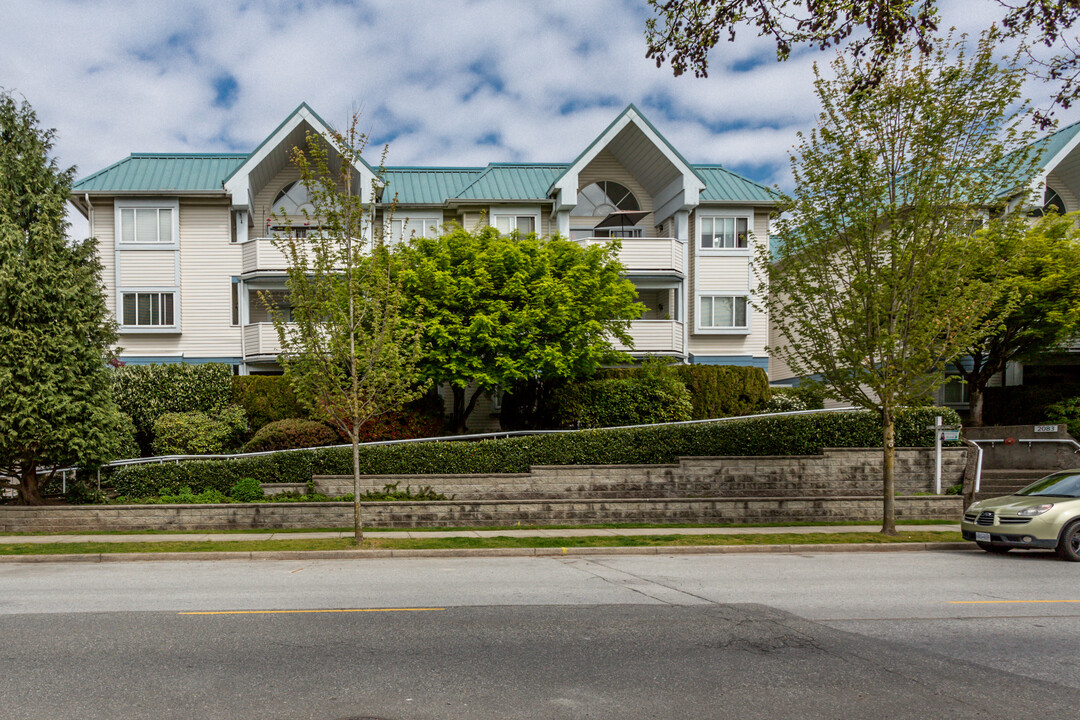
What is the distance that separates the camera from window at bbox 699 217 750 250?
27.9 meters

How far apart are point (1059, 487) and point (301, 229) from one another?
23477mm

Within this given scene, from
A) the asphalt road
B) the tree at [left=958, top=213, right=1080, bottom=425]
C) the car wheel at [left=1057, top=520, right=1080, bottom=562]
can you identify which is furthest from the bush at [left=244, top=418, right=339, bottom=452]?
the tree at [left=958, top=213, right=1080, bottom=425]

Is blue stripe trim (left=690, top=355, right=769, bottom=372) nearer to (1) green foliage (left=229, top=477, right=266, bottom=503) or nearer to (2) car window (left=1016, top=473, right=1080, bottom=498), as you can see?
(2) car window (left=1016, top=473, right=1080, bottom=498)

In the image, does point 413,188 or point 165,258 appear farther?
point 413,188

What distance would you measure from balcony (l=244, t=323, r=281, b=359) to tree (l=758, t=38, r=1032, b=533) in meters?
17.7

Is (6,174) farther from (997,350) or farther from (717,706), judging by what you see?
(997,350)

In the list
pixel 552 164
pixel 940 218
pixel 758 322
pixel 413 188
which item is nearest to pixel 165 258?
pixel 413 188

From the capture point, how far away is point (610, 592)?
9391 millimetres

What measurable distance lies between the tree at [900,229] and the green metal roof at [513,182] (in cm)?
1393

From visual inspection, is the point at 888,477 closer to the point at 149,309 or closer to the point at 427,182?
the point at 427,182

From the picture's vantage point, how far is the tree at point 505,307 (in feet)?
62.1

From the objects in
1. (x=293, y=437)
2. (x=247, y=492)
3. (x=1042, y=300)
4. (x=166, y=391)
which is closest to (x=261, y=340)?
(x=166, y=391)

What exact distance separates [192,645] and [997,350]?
2551cm

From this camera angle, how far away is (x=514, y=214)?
89.7ft
